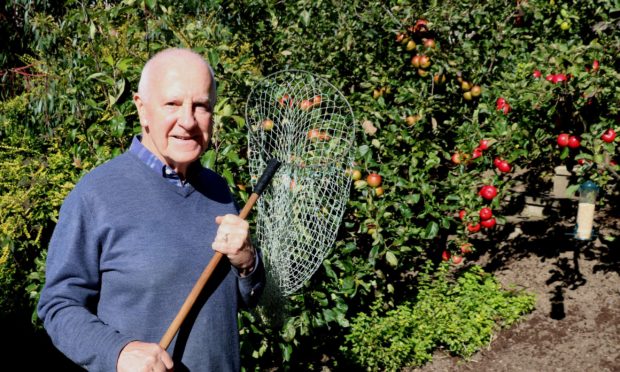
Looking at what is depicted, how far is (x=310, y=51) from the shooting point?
4352mm

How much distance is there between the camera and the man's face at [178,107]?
1.61 meters

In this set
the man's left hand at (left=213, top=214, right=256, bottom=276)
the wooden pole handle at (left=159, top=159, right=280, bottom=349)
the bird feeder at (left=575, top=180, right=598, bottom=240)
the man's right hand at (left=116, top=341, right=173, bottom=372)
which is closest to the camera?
the man's right hand at (left=116, top=341, right=173, bottom=372)

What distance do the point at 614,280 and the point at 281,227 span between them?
4.09m

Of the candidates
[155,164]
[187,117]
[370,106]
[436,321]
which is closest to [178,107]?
[187,117]

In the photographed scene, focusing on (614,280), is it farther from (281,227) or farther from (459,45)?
(281,227)

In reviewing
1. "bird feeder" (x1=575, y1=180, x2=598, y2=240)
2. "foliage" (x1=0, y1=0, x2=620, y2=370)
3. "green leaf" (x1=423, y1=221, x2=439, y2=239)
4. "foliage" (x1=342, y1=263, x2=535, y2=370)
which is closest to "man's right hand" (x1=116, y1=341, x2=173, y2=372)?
"foliage" (x1=0, y1=0, x2=620, y2=370)

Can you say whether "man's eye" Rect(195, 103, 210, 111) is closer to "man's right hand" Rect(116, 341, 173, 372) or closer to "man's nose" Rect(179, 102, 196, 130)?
"man's nose" Rect(179, 102, 196, 130)

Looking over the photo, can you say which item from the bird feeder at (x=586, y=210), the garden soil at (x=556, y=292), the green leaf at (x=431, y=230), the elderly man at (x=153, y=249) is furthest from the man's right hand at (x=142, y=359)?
the bird feeder at (x=586, y=210)

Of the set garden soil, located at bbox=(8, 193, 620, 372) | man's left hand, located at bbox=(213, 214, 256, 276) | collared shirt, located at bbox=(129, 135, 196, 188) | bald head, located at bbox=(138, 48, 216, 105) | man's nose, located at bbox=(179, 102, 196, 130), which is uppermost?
bald head, located at bbox=(138, 48, 216, 105)

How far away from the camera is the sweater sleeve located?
4.77ft

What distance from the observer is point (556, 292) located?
5.27 m

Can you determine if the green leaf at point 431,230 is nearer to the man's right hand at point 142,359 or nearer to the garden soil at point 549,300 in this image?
the garden soil at point 549,300

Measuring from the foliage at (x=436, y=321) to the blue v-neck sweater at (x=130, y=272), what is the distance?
275cm

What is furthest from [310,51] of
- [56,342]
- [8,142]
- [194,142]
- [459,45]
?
[56,342]
